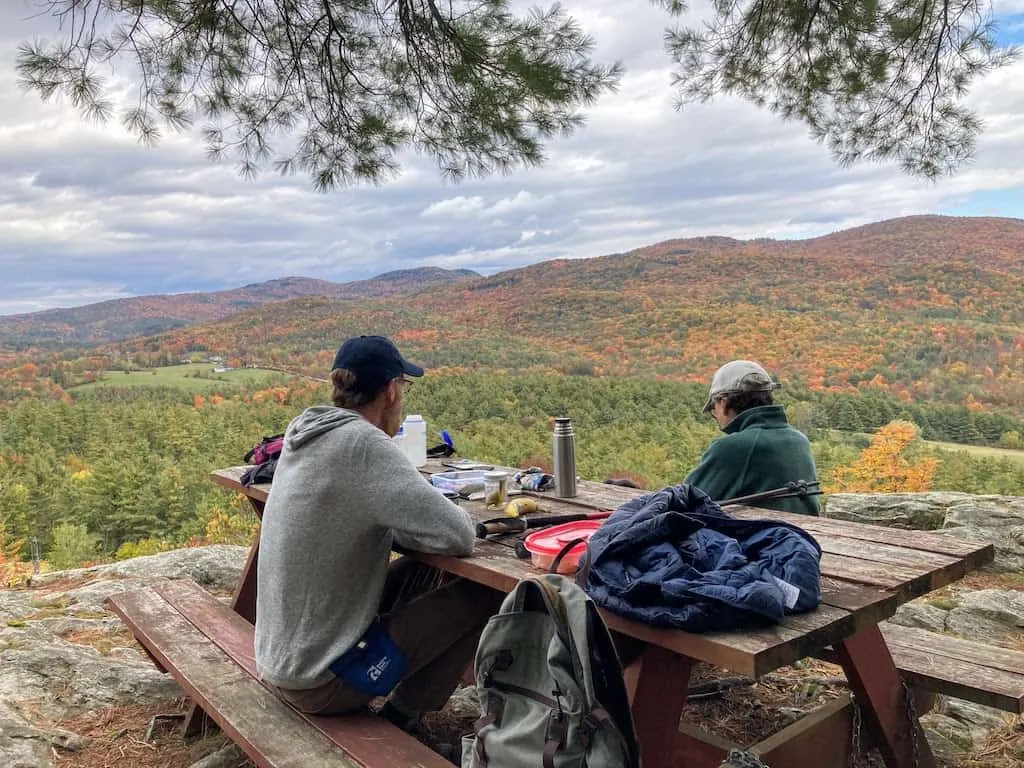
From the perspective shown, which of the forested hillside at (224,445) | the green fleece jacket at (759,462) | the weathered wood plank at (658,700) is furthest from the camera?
the forested hillside at (224,445)

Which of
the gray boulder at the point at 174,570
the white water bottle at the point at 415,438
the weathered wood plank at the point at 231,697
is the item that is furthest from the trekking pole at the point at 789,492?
the gray boulder at the point at 174,570

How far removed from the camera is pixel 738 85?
4.06 meters

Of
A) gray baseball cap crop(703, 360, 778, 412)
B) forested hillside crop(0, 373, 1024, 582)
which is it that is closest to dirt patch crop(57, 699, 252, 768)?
gray baseball cap crop(703, 360, 778, 412)

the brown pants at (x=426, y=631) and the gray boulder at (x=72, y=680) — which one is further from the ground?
the brown pants at (x=426, y=631)

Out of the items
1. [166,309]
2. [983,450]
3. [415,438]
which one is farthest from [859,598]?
[166,309]

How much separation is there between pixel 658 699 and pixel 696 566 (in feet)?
0.88

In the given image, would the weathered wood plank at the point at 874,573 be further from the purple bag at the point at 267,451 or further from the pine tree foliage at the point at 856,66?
the pine tree foliage at the point at 856,66

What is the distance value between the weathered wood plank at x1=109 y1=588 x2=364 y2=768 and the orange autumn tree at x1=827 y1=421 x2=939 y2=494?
1206cm

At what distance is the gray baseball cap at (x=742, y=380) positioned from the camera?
2.24 metres

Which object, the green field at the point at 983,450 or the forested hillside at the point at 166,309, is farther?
the forested hillside at the point at 166,309

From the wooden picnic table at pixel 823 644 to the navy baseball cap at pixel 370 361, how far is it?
45 cm

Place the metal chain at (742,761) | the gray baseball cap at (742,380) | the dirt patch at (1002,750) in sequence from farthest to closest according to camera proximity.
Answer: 1. the gray baseball cap at (742,380)
2. the dirt patch at (1002,750)
3. the metal chain at (742,761)

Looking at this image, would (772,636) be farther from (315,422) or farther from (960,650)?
(960,650)

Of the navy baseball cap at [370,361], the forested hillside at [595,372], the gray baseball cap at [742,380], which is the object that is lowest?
the forested hillside at [595,372]
